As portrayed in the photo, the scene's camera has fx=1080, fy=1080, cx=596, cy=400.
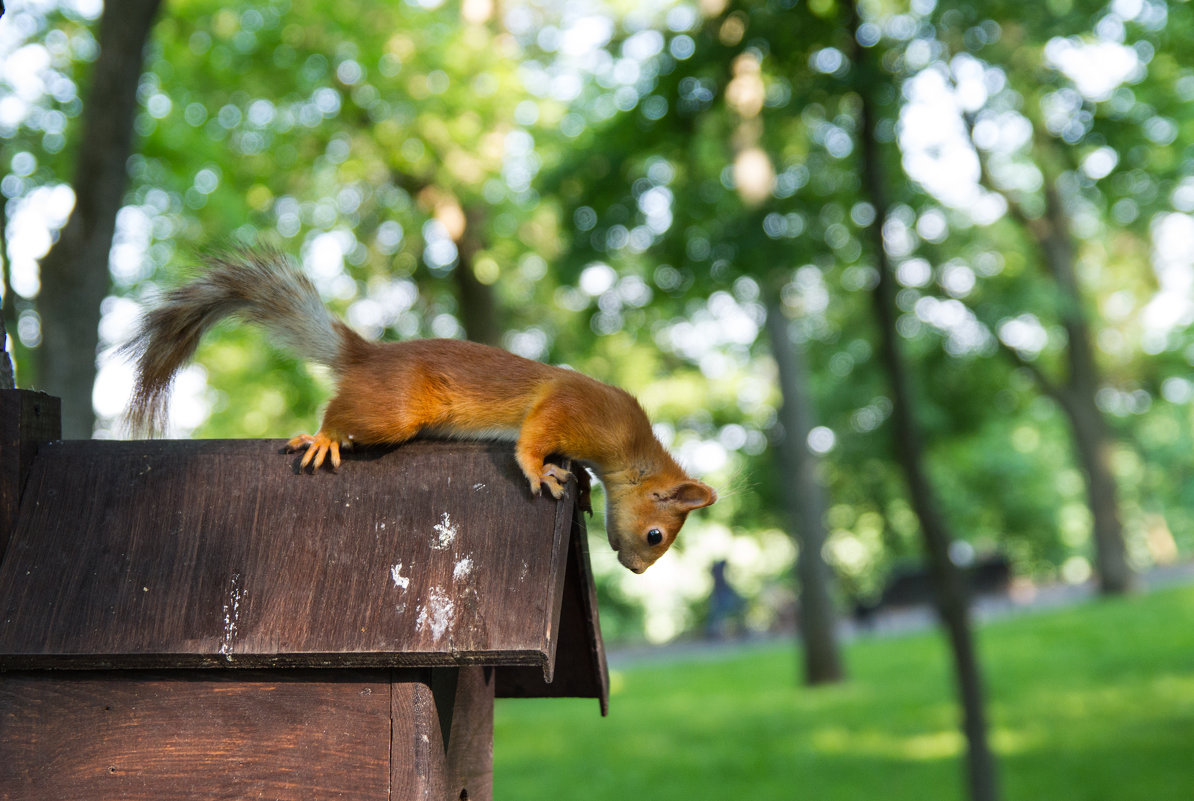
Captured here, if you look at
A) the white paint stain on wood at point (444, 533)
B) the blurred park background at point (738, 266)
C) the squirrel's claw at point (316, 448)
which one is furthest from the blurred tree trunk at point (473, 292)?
the white paint stain on wood at point (444, 533)

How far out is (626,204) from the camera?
6.62 metres

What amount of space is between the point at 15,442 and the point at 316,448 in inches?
22.6

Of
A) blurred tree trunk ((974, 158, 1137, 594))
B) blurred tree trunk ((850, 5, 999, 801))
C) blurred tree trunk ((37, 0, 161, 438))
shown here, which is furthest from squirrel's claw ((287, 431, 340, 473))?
blurred tree trunk ((974, 158, 1137, 594))

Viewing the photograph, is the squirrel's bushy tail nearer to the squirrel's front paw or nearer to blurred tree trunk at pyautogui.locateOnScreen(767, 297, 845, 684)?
the squirrel's front paw

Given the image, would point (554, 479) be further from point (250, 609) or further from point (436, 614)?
point (250, 609)

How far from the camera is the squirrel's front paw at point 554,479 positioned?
200 centimetres

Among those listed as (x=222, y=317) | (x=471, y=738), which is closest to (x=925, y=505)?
(x=471, y=738)

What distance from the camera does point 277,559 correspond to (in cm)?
198

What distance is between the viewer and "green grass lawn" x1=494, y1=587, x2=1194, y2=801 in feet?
27.1

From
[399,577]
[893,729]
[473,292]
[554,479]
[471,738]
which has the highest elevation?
[473,292]

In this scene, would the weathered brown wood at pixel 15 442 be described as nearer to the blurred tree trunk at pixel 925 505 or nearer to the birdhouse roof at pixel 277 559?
the birdhouse roof at pixel 277 559

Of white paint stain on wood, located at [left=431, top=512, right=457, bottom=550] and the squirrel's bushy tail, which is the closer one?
white paint stain on wood, located at [left=431, top=512, right=457, bottom=550]

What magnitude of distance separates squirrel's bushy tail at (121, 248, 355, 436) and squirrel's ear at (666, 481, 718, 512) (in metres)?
0.82

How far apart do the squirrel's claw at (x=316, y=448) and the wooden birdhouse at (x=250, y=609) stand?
3 centimetres
